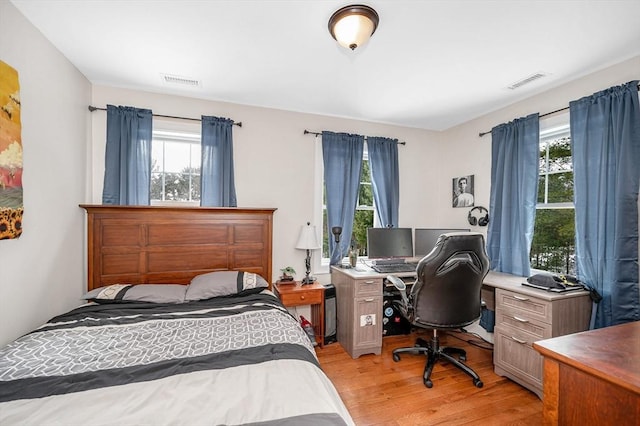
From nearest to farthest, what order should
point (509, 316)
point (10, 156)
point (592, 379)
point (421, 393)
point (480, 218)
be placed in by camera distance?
point (592, 379)
point (10, 156)
point (421, 393)
point (509, 316)
point (480, 218)

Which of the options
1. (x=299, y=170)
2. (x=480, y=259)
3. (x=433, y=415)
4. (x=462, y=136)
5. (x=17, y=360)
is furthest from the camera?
(x=462, y=136)

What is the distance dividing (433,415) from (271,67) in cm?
291

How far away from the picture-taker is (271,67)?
2.28 metres

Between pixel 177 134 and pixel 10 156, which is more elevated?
pixel 177 134

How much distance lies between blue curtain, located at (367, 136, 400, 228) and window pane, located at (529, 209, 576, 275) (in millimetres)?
1447

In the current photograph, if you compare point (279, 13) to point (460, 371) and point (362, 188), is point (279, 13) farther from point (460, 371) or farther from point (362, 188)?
point (460, 371)

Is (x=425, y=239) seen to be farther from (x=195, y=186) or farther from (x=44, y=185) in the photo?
(x=44, y=185)

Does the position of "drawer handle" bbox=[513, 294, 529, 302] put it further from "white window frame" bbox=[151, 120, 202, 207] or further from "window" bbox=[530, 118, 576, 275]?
"white window frame" bbox=[151, 120, 202, 207]

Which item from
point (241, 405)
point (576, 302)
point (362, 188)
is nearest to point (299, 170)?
point (362, 188)

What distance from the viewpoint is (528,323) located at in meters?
2.19

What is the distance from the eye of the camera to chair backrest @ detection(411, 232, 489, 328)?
2195mm

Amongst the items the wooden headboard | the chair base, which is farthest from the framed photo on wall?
the wooden headboard

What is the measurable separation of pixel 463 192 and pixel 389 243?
3.87ft

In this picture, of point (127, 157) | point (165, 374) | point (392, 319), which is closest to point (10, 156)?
point (127, 157)
